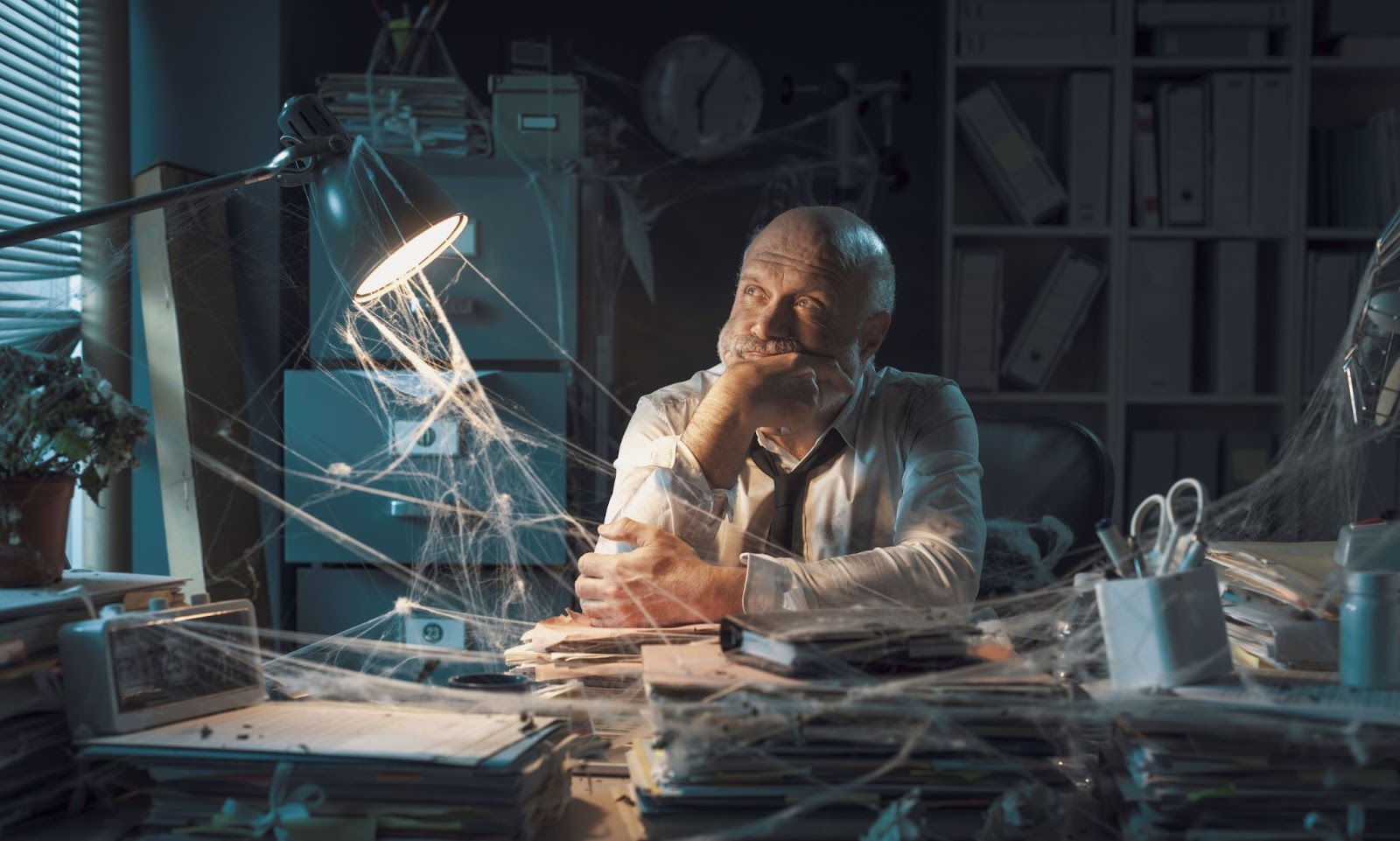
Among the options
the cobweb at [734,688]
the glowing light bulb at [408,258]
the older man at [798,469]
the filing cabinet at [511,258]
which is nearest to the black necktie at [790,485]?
the older man at [798,469]

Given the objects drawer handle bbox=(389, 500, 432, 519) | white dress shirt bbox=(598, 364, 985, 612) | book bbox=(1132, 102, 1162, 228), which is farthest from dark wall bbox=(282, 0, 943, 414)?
white dress shirt bbox=(598, 364, 985, 612)

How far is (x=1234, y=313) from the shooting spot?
3.37m

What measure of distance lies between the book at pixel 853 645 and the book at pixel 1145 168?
268 cm

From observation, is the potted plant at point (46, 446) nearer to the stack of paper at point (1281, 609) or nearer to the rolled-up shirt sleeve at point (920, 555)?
the rolled-up shirt sleeve at point (920, 555)

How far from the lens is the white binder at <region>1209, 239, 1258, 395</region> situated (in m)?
3.36

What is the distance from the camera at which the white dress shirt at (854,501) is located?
1652 millimetres

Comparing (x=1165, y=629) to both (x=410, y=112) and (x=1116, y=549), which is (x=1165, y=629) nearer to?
(x=1116, y=549)

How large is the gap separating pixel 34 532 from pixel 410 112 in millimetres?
1938

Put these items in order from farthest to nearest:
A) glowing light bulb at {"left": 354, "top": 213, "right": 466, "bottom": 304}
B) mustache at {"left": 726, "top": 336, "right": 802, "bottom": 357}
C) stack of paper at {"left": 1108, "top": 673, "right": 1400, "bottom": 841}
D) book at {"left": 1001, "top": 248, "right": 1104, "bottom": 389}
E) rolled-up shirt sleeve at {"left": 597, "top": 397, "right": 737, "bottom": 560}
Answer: book at {"left": 1001, "top": 248, "right": 1104, "bottom": 389} → mustache at {"left": 726, "top": 336, "right": 802, "bottom": 357} → rolled-up shirt sleeve at {"left": 597, "top": 397, "right": 737, "bottom": 560} → glowing light bulb at {"left": 354, "top": 213, "right": 466, "bottom": 304} → stack of paper at {"left": 1108, "top": 673, "right": 1400, "bottom": 841}

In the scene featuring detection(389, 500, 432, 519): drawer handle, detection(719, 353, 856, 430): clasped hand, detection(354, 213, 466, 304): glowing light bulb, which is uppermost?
detection(354, 213, 466, 304): glowing light bulb

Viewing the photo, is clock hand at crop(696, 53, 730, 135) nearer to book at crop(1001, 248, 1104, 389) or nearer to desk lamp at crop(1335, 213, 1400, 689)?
book at crop(1001, 248, 1104, 389)

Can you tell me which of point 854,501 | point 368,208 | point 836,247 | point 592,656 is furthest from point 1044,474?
point 368,208

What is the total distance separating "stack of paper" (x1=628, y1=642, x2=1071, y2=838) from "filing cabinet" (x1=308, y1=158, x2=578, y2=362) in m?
1.99

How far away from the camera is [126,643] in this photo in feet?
3.49
